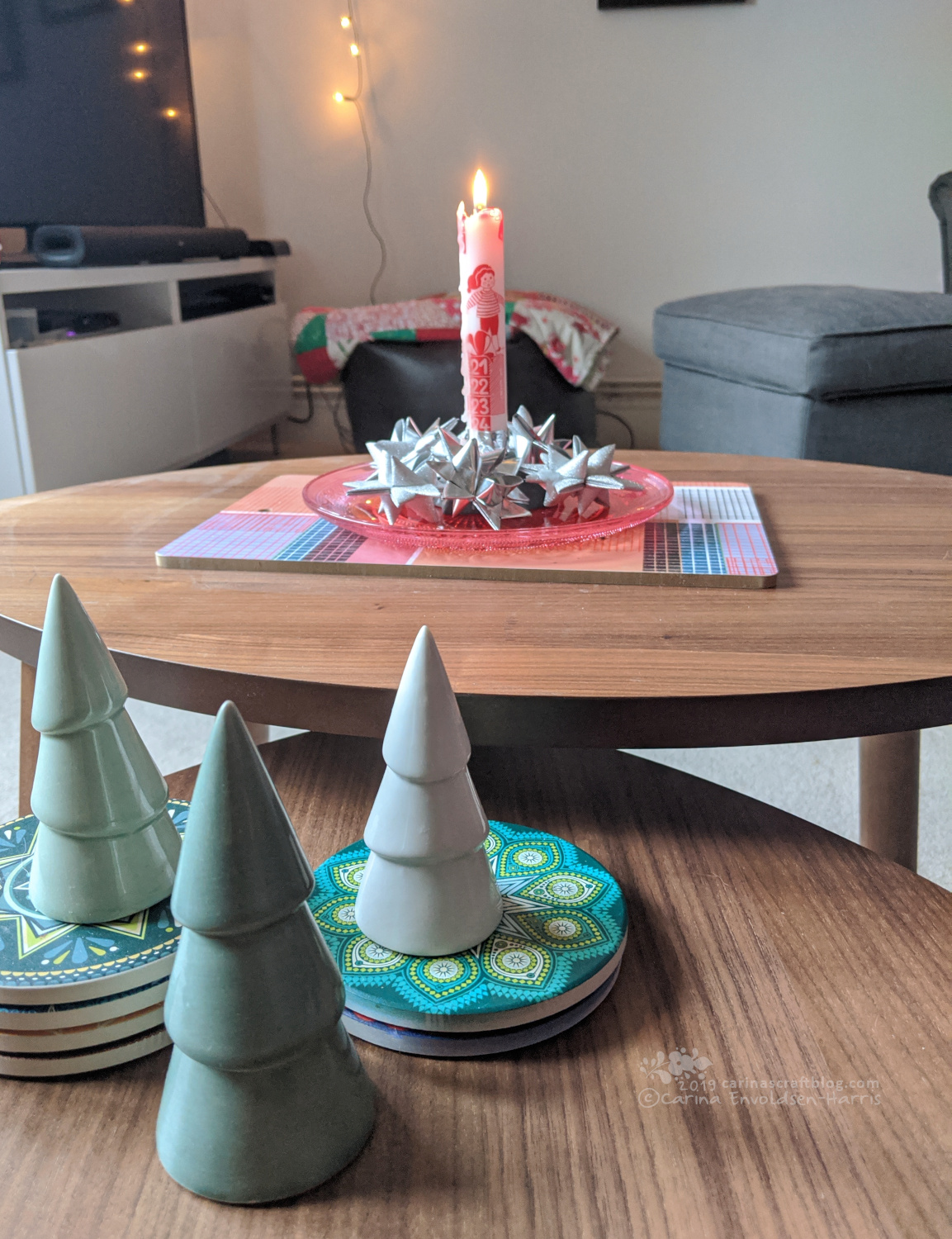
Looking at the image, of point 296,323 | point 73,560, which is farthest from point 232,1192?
point 296,323

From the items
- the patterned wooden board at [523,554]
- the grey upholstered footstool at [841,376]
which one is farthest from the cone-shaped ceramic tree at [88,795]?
the grey upholstered footstool at [841,376]

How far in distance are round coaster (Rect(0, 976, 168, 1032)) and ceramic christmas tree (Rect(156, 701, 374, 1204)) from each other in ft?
0.21

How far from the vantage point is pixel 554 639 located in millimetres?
579

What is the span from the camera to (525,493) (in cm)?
88

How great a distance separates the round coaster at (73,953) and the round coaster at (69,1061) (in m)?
0.02

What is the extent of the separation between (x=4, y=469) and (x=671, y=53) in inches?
97.9

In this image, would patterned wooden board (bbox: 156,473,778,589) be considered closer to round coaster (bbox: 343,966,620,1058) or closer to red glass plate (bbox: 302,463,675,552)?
red glass plate (bbox: 302,463,675,552)

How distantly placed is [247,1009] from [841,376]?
193 centimetres

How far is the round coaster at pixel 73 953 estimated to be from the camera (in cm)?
42

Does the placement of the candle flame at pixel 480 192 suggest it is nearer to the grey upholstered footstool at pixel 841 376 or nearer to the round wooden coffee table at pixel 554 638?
the round wooden coffee table at pixel 554 638

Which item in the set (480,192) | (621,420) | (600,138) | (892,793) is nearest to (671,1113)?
(892,793)

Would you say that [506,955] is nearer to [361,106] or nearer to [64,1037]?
[64,1037]

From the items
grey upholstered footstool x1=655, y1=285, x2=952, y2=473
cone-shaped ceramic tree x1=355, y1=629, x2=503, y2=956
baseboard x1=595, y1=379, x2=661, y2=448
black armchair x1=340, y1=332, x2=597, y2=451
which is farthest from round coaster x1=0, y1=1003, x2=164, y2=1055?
baseboard x1=595, y1=379, x2=661, y2=448

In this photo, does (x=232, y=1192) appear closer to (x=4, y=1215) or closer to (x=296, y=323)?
(x=4, y=1215)
